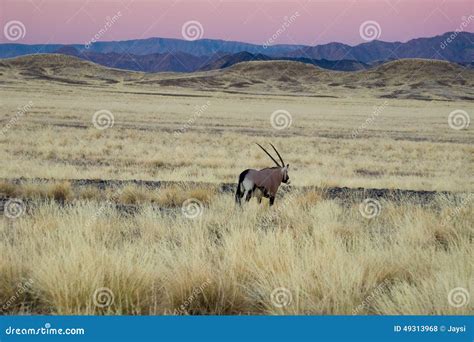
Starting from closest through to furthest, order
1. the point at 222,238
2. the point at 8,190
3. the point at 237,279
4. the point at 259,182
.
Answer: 1. the point at 237,279
2. the point at 222,238
3. the point at 259,182
4. the point at 8,190

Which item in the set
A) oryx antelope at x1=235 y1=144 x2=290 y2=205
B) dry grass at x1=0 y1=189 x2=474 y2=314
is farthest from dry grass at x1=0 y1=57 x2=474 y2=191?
dry grass at x1=0 y1=189 x2=474 y2=314

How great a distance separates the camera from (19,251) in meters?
5.38

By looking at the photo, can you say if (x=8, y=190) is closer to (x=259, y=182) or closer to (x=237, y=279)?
(x=259, y=182)

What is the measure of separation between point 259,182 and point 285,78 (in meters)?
134

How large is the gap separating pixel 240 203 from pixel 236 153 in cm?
1442

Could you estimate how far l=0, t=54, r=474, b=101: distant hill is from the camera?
107 m

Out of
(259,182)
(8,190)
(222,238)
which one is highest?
(8,190)

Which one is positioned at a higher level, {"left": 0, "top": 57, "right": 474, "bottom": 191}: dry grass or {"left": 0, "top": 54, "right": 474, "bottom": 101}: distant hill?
{"left": 0, "top": 54, "right": 474, "bottom": 101}: distant hill

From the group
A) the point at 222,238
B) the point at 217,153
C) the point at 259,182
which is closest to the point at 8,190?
the point at 259,182

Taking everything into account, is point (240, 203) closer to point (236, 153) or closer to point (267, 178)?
point (267, 178)

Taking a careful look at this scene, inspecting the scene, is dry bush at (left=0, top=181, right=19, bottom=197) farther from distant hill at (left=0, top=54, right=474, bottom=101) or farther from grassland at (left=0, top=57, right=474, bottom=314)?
distant hill at (left=0, top=54, right=474, bottom=101)

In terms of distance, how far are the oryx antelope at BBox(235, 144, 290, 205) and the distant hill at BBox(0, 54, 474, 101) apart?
9168 centimetres

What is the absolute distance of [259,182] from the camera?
8.55m

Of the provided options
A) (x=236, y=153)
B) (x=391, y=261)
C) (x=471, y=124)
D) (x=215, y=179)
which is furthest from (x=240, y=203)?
(x=471, y=124)
